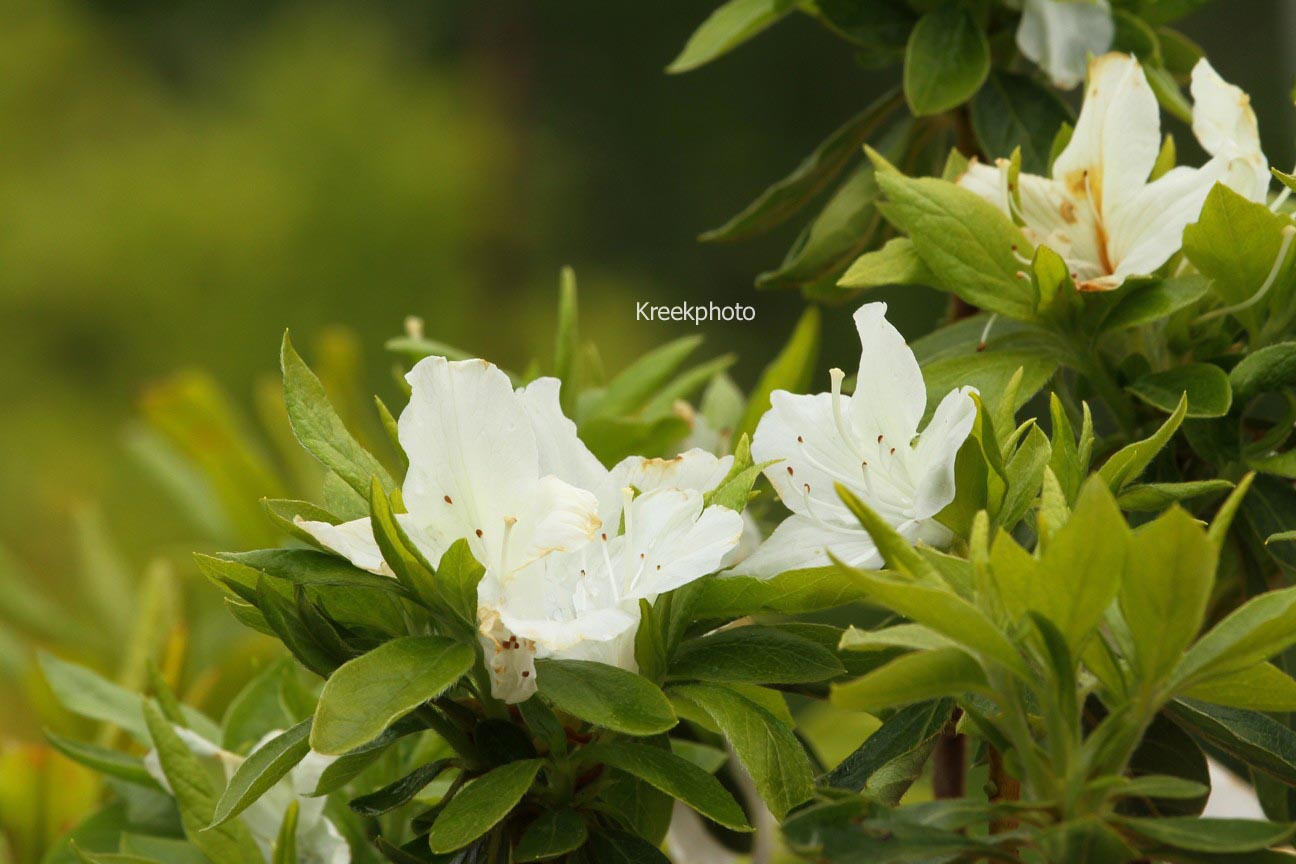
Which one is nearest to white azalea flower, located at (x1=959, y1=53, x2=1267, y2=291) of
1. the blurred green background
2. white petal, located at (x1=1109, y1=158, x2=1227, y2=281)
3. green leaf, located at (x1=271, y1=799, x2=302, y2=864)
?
white petal, located at (x1=1109, y1=158, x2=1227, y2=281)

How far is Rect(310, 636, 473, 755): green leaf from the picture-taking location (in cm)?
34

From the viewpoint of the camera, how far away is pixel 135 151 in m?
4.34

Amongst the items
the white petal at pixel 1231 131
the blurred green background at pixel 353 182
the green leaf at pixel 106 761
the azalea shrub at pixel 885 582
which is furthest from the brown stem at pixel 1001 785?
the blurred green background at pixel 353 182

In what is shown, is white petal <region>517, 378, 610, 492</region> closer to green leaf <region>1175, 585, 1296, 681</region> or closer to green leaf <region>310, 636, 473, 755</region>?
green leaf <region>310, 636, 473, 755</region>

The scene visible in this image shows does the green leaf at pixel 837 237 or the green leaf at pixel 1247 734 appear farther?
the green leaf at pixel 837 237

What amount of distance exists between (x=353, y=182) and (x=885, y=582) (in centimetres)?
410

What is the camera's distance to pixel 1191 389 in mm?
Result: 463

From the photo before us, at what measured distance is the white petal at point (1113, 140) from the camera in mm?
470

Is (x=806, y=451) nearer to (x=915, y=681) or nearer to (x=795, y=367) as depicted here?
(x=915, y=681)

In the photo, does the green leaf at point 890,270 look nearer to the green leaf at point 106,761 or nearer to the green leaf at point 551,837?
the green leaf at point 551,837

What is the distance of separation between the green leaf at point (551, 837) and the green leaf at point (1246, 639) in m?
0.17

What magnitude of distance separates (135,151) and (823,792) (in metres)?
4.42

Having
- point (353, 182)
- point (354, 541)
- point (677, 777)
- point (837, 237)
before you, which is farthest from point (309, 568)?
point (353, 182)

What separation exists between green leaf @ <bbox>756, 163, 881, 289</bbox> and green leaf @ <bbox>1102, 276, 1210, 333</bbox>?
171 millimetres
